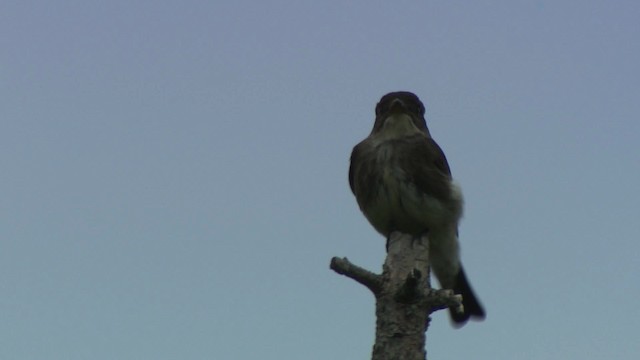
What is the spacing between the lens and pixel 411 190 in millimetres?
7012

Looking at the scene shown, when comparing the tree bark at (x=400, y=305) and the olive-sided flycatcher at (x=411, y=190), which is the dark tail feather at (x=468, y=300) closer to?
the olive-sided flycatcher at (x=411, y=190)

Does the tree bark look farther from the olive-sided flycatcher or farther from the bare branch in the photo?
the olive-sided flycatcher

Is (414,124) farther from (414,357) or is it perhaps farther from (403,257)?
(414,357)

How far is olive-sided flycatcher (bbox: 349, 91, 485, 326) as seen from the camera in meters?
6.95

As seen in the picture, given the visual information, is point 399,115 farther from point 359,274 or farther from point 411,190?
point 359,274

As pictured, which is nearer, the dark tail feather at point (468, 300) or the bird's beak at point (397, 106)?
the dark tail feather at point (468, 300)

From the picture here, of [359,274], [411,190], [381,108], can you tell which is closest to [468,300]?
[411,190]

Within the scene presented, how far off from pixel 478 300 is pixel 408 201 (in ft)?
4.48

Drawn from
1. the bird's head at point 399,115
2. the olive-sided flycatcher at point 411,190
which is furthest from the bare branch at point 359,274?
the bird's head at point 399,115

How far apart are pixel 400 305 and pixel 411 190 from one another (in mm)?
2016

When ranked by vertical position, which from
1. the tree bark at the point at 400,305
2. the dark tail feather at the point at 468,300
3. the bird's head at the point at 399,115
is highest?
the bird's head at the point at 399,115

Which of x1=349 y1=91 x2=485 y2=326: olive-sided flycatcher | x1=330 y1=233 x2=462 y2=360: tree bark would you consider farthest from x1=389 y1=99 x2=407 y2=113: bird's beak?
x1=330 y1=233 x2=462 y2=360: tree bark

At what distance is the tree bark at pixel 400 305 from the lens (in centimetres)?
495

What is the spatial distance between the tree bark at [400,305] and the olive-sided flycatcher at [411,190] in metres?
1.23
